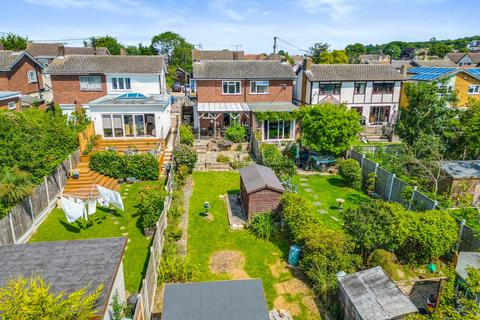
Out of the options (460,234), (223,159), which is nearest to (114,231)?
(223,159)

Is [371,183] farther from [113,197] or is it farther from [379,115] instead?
[379,115]

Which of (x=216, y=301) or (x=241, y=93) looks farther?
(x=241, y=93)

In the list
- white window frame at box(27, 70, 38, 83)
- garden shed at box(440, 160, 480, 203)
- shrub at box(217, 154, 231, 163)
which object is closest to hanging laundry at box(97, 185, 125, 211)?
shrub at box(217, 154, 231, 163)

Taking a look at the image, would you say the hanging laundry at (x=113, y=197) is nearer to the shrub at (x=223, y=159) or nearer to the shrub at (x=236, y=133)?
the shrub at (x=223, y=159)

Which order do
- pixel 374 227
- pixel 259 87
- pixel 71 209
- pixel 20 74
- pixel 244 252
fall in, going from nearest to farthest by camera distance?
pixel 374 227 → pixel 244 252 → pixel 71 209 → pixel 259 87 → pixel 20 74

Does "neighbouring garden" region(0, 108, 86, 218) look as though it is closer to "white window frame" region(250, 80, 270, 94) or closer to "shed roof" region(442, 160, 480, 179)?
"white window frame" region(250, 80, 270, 94)

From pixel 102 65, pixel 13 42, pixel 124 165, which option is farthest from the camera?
pixel 13 42

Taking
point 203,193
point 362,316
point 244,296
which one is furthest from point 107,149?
point 362,316
